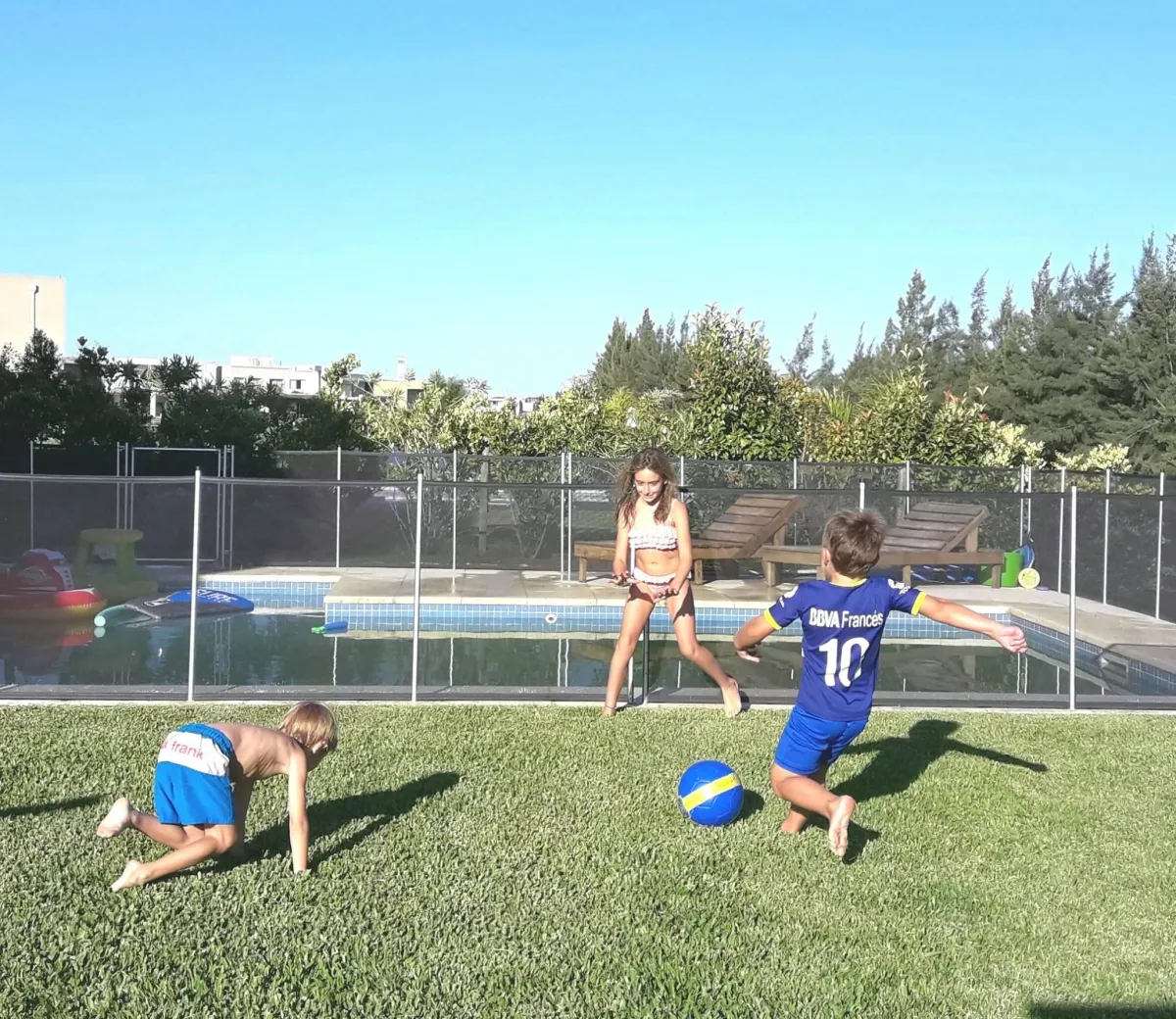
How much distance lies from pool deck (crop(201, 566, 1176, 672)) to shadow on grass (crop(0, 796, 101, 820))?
815 cm

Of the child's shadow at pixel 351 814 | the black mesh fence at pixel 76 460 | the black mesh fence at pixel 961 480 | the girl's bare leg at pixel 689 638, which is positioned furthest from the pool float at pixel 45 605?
the black mesh fence at pixel 961 480

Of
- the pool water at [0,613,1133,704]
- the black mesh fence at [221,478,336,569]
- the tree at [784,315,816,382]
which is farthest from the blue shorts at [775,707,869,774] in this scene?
the tree at [784,315,816,382]

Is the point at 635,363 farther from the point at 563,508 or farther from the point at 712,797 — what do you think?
the point at 712,797

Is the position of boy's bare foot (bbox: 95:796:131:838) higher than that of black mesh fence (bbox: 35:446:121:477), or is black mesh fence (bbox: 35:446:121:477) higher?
black mesh fence (bbox: 35:446:121:477)

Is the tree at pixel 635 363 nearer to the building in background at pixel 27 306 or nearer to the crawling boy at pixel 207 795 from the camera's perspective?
the building in background at pixel 27 306

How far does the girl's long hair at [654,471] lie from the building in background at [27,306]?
3492 cm

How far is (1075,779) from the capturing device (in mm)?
6395

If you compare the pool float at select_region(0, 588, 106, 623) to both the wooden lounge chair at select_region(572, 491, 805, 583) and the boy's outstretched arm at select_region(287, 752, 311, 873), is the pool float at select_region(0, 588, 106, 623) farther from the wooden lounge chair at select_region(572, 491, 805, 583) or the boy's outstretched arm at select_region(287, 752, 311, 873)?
the boy's outstretched arm at select_region(287, 752, 311, 873)

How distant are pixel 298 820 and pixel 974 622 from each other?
9.59 feet

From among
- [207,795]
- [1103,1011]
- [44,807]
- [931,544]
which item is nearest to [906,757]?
[1103,1011]

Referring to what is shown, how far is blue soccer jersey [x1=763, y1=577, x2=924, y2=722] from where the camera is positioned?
4961mm

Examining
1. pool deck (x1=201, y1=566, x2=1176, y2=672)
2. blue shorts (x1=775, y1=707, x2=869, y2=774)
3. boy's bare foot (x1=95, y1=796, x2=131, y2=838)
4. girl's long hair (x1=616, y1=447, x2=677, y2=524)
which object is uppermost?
girl's long hair (x1=616, y1=447, x2=677, y2=524)

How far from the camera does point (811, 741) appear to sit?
505 centimetres

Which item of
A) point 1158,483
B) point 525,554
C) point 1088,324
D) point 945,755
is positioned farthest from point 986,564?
point 1088,324
